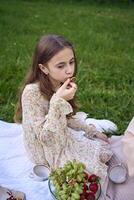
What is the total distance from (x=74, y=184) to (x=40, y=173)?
59cm

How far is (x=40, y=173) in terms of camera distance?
11.1 ft

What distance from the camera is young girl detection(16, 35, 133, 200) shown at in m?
3.25

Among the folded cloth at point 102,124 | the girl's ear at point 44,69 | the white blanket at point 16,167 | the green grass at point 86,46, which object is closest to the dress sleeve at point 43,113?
the girl's ear at point 44,69

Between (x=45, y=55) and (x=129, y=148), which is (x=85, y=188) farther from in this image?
(x=45, y=55)

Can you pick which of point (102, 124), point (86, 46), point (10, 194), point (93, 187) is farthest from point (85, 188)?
point (86, 46)

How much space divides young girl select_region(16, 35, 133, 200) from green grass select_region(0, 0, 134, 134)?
1.06 m

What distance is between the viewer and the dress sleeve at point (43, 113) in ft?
10.5

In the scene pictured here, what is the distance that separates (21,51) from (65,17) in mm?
2590

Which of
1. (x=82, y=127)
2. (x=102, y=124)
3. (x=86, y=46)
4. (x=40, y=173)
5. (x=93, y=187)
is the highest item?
(x=93, y=187)

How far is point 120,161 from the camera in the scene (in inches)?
132

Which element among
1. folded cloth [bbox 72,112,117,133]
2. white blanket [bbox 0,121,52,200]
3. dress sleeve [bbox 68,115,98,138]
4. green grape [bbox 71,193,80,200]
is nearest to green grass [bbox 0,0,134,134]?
folded cloth [bbox 72,112,117,133]

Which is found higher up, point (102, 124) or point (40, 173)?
point (40, 173)

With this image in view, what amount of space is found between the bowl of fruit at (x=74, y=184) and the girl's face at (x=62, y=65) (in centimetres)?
70

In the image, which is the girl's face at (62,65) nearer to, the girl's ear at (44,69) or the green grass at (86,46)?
the girl's ear at (44,69)
